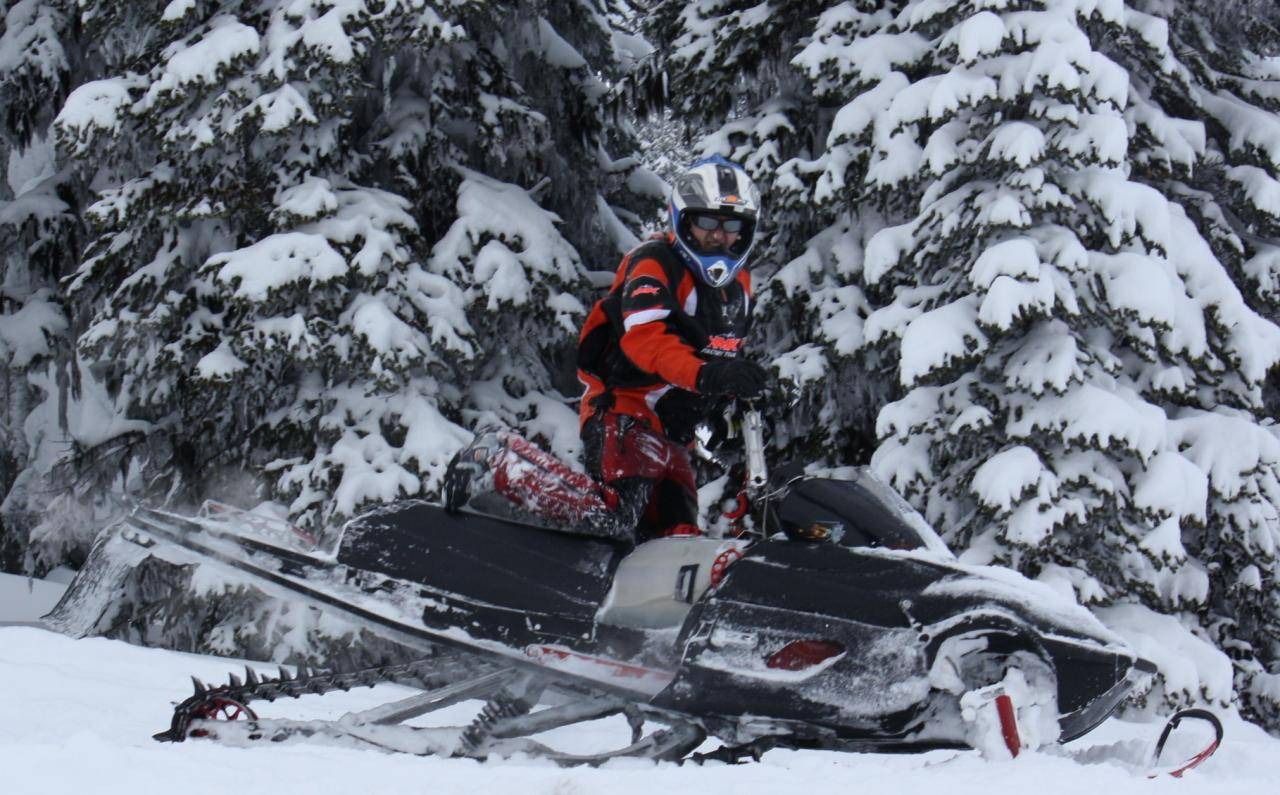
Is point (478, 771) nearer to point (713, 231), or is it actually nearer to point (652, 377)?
point (652, 377)

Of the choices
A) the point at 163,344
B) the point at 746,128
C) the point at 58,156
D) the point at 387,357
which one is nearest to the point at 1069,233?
the point at 746,128

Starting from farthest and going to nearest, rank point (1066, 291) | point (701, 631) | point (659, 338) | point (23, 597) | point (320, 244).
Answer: point (23, 597) → point (320, 244) → point (1066, 291) → point (659, 338) → point (701, 631)

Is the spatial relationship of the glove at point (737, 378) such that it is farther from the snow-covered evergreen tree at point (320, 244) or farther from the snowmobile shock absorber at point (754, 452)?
the snow-covered evergreen tree at point (320, 244)

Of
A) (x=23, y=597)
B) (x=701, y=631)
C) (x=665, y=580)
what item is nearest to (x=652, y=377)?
(x=665, y=580)

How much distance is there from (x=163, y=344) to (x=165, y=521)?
5.67 meters

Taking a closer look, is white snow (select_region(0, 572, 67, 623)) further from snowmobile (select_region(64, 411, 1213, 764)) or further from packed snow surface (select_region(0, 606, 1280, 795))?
snowmobile (select_region(64, 411, 1213, 764))

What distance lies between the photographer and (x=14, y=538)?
40.8ft

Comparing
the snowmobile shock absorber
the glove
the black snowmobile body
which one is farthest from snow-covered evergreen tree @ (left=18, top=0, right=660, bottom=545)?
the glove

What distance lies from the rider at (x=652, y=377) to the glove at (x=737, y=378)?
63 millimetres

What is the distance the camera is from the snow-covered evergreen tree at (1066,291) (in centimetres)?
742

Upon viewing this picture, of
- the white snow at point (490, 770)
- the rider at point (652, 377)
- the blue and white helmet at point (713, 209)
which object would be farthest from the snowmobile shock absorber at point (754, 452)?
the white snow at point (490, 770)

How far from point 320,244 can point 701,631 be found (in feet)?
19.5

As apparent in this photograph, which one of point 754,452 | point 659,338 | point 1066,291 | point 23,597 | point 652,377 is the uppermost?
point 659,338

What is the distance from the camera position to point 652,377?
452 cm
